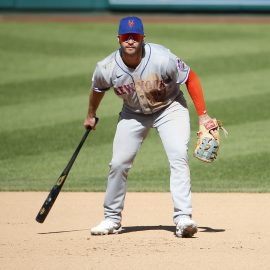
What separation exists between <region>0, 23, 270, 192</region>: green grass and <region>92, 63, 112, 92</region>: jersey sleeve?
267 cm

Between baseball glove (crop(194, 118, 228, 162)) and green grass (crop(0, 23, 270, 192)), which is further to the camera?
green grass (crop(0, 23, 270, 192))

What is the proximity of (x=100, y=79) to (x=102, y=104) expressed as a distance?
6.75 meters

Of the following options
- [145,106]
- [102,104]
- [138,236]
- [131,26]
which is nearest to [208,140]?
[145,106]

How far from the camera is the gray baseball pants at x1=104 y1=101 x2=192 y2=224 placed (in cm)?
760

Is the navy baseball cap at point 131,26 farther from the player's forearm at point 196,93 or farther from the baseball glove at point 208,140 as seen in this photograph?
the baseball glove at point 208,140

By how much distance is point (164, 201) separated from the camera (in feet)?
31.2

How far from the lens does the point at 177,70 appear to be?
7.59 m

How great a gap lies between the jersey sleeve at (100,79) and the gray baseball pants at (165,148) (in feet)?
1.02

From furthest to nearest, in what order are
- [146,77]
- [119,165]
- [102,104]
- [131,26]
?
1. [102,104]
2. [119,165]
3. [146,77]
4. [131,26]

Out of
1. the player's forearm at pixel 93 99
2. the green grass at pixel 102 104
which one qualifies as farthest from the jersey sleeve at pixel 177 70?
the green grass at pixel 102 104

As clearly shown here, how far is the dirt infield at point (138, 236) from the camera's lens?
22.0 feet

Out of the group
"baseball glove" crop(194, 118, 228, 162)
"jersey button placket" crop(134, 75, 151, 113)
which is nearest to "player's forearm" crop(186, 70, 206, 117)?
"baseball glove" crop(194, 118, 228, 162)

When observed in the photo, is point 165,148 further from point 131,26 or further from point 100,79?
point 131,26

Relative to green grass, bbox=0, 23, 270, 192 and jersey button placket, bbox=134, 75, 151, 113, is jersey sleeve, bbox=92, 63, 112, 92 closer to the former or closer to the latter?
jersey button placket, bbox=134, 75, 151, 113
